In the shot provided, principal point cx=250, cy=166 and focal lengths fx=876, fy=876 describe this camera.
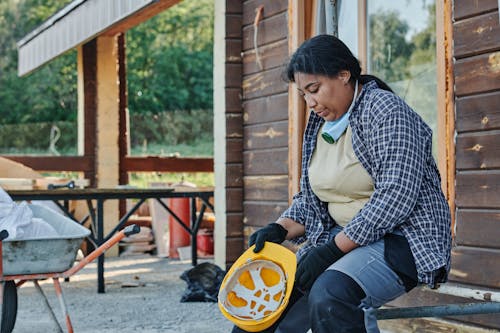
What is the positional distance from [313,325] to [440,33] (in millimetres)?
2287

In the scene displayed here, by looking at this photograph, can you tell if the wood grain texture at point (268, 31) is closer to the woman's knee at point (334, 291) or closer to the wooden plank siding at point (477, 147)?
the wooden plank siding at point (477, 147)

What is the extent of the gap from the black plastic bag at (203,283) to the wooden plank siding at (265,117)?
449mm

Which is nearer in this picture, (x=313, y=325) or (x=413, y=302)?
(x=313, y=325)

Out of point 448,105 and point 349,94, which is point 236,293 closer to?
point 349,94

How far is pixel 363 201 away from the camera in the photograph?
314 centimetres

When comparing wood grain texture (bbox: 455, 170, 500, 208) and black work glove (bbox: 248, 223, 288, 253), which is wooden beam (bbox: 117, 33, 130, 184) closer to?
wood grain texture (bbox: 455, 170, 500, 208)

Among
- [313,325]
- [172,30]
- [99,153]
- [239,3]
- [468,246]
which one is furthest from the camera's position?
[172,30]

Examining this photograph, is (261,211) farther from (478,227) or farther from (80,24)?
(80,24)

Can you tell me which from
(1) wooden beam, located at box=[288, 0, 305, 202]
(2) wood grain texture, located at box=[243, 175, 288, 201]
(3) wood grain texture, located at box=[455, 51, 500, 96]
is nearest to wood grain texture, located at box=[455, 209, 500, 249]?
(3) wood grain texture, located at box=[455, 51, 500, 96]

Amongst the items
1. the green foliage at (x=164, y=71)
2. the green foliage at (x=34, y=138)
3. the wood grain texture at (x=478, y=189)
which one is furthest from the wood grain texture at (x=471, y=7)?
the green foliage at (x=164, y=71)

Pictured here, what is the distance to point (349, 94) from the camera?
3131 millimetres

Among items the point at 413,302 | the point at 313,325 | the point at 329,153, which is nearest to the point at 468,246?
the point at 413,302

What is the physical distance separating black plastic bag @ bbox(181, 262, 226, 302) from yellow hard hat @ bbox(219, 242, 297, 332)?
3.55 metres

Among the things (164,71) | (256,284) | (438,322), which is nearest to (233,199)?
(438,322)
